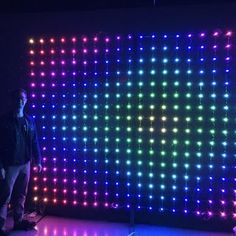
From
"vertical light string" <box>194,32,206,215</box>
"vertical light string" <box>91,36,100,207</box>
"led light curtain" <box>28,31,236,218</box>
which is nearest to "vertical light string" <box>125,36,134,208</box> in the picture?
"led light curtain" <box>28,31,236,218</box>

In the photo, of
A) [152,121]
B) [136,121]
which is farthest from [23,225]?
[152,121]

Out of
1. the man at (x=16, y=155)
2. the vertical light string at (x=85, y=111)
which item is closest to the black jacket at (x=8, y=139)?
the man at (x=16, y=155)

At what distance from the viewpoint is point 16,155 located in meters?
4.49

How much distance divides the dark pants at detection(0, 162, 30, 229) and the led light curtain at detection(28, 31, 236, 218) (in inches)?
18.7

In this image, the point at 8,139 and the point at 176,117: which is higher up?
the point at 176,117

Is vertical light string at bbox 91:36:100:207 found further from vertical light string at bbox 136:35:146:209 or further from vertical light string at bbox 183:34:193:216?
vertical light string at bbox 183:34:193:216

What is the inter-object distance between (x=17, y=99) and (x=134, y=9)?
2.09 meters

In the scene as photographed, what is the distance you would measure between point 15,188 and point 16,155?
23.7 inches

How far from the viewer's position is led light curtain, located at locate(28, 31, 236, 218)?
4625 mm

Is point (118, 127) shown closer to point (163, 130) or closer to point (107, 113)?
point (107, 113)

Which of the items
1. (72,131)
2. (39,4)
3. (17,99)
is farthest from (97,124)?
(39,4)

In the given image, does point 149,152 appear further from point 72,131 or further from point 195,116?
point 72,131

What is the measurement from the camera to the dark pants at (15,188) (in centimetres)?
448

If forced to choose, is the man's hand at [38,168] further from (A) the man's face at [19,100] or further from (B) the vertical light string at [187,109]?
(B) the vertical light string at [187,109]
